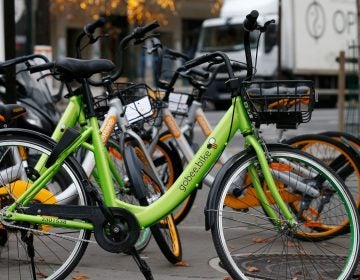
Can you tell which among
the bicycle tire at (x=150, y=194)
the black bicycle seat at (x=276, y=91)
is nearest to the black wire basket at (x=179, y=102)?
the bicycle tire at (x=150, y=194)

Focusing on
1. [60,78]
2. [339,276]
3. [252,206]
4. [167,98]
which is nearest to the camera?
[339,276]

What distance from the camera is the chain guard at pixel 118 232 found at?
14.3 ft

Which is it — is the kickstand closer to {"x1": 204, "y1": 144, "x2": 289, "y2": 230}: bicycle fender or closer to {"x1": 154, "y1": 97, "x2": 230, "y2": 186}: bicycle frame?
{"x1": 204, "y1": 144, "x2": 289, "y2": 230}: bicycle fender

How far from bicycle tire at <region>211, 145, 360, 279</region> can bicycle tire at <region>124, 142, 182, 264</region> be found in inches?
16.5

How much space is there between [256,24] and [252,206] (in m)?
1.24

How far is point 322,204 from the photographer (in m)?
5.43

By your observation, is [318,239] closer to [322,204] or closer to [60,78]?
[322,204]

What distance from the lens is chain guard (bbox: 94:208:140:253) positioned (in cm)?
437

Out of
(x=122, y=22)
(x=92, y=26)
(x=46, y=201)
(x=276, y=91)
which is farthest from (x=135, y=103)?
(x=122, y=22)

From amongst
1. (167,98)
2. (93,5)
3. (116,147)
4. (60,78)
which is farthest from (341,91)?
(93,5)

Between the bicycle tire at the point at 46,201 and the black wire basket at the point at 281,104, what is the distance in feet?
3.11

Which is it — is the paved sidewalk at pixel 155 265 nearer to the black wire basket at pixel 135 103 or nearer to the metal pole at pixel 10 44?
Answer: the black wire basket at pixel 135 103

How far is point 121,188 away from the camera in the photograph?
199 inches

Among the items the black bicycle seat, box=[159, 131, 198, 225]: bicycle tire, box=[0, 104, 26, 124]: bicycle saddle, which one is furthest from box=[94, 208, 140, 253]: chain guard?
box=[159, 131, 198, 225]: bicycle tire
